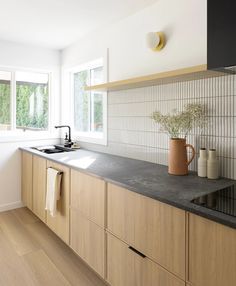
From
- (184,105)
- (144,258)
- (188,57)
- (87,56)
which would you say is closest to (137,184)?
(144,258)

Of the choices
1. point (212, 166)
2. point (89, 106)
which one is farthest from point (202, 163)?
point (89, 106)

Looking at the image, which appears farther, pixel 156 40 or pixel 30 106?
pixel 30 106

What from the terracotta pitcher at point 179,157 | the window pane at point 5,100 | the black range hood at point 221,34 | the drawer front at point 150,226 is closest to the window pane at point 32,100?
the window pane at point 5,100

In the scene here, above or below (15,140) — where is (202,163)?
below

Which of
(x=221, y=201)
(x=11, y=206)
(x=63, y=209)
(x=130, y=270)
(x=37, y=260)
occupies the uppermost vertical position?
(x=221, y=201)

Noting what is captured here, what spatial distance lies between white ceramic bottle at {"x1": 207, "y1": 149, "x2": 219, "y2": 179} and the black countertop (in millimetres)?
52

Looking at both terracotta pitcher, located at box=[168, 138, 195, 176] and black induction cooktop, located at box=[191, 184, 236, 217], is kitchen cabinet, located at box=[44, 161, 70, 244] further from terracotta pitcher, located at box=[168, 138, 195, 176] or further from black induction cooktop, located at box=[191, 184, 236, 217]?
black induction cooktop, located at box=[191, 184, 236, 217]

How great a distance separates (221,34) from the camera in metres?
1.34

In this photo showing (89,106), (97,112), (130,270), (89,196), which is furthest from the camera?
(89,106)

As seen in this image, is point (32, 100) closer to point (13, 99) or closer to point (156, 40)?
point (13, 99)

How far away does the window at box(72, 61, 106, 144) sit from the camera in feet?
10.4

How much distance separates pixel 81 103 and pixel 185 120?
2.03m

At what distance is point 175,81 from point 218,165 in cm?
76

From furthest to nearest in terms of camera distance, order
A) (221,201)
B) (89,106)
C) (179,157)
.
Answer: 1. (89,106)
2. (179,157)
3. (221,201)
